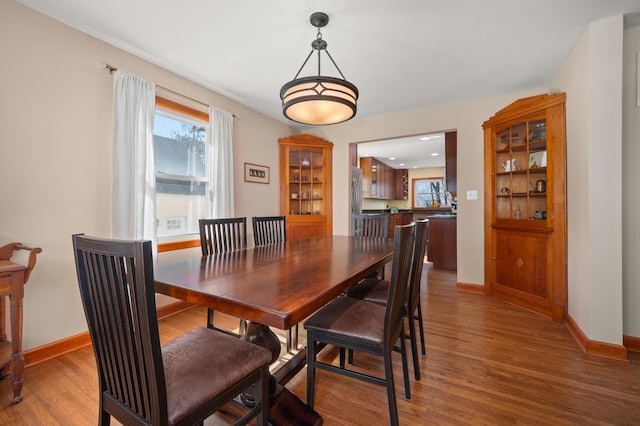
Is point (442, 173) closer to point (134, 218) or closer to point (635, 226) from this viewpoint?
point (635, 226)

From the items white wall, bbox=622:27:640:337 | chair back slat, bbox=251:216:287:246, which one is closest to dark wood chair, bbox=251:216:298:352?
chair back slat, bbox=251:216:287:246

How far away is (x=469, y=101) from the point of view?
137 inches

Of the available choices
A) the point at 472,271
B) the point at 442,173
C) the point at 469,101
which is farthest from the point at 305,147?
the point at 442,173

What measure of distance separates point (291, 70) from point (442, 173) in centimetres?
684

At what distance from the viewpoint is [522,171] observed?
292cm

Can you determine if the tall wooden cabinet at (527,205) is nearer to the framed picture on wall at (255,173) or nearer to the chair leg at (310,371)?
the chair leg at (310,371)

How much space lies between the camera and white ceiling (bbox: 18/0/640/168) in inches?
74.0

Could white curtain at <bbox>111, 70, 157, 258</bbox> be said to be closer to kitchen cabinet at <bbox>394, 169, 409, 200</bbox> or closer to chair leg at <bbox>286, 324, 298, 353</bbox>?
chair leg at <bbox>286, 324, 298, 353</bbox>

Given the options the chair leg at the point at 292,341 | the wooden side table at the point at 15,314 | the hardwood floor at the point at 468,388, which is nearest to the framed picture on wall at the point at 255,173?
the hardwood floor at the point at 468,388

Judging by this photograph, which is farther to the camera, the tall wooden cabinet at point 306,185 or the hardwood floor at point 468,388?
the tall wooden cabinet at point 306,185

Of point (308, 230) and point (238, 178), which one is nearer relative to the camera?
point (238, 178)

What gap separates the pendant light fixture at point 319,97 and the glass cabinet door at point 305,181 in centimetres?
226

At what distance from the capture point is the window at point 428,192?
323 inches

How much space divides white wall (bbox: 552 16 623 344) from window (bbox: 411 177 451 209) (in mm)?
6187
